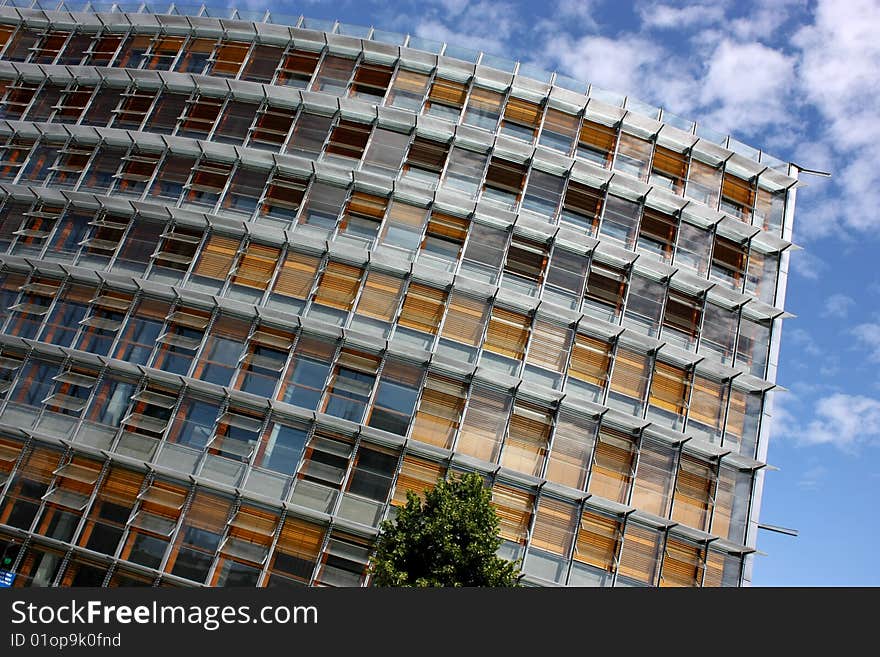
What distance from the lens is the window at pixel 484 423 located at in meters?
21.7

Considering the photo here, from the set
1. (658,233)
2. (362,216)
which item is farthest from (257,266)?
(658,233)

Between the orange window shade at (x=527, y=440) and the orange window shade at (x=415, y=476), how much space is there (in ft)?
7.46

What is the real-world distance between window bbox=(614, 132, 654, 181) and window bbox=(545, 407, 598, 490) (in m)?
10.3

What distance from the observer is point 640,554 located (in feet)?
70.9

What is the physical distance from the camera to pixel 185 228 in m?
24.2

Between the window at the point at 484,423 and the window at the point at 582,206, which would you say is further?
the window at the point at 582,206

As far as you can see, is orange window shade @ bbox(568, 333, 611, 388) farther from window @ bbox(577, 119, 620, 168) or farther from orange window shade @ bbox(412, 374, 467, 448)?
window @ bbox(577, 119, 620, 168)

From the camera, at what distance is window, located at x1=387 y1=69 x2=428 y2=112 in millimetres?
26266

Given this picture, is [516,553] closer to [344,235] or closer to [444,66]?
[344,235]

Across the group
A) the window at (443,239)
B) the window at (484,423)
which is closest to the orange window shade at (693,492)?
the window at (484,423)

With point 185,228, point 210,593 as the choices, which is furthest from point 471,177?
point 210,593

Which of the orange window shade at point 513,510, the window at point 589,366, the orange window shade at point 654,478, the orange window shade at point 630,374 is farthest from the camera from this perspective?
the orange window shade at point 630,374

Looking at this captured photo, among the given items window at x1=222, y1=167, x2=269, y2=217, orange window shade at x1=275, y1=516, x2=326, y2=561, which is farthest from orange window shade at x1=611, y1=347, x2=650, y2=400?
window at x1=222, y1=167, x2=269, y2=217

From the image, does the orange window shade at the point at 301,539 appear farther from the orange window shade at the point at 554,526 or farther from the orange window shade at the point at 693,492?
the orange window shade at the point at 693,492
